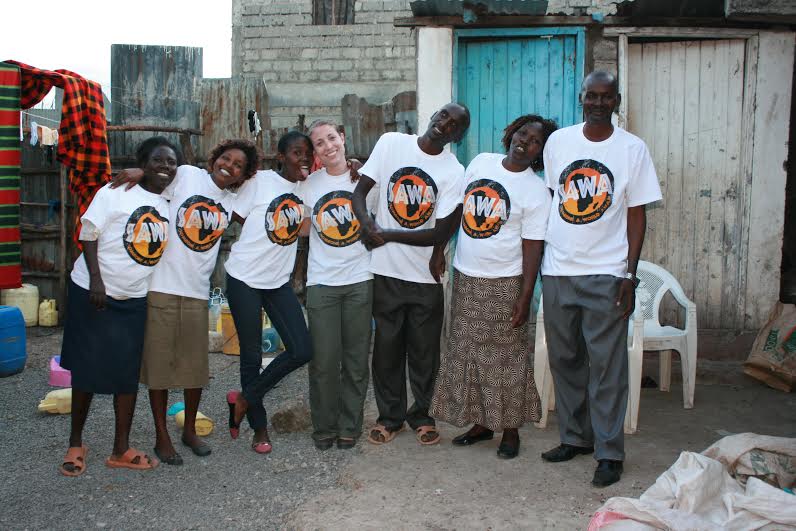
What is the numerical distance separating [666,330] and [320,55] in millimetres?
8082

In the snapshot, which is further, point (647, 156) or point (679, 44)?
point (679, 44)

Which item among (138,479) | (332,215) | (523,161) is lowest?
(138,479)

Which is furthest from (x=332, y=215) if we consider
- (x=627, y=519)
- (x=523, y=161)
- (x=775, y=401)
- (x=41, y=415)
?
(x=775, y=401)

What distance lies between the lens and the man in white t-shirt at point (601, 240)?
12.0ft

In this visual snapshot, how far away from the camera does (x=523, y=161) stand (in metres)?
3.93

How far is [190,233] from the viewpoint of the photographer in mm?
3824

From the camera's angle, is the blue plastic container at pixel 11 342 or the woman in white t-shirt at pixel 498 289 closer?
the woman in white t-shirt at pixel 498 289

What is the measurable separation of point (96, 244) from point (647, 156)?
2.66m

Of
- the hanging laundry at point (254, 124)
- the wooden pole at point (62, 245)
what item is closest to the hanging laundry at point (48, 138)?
the wooden pole at point (62, 245)

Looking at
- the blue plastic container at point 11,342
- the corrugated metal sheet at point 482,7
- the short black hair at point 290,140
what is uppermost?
the corrugated metal sheet at point 482,7

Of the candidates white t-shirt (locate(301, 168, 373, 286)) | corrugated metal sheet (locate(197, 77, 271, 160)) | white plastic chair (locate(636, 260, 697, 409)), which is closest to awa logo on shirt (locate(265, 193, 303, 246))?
white t-shirt (locate(301, 168, 373, 286))

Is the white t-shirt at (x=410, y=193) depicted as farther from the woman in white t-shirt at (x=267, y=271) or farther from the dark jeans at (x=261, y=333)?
the dark jeans at (x=261, y=333)

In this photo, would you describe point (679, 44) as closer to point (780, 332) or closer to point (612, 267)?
point (780, 332)

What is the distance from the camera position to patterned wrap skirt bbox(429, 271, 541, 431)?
397cm
